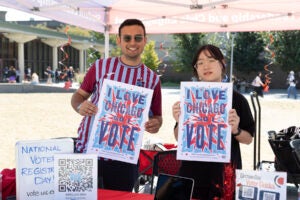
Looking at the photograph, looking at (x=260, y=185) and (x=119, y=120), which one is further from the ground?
(x=119, y=120)

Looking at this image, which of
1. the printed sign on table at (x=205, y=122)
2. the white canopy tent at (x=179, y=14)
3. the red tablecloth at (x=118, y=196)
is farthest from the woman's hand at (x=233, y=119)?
the white canopy tent at (x=179, y=14)

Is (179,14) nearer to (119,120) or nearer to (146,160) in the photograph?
(146,160)

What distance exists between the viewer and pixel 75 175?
1741 mm

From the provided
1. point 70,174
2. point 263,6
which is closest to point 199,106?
point 70,174

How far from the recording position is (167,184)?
5.60ft

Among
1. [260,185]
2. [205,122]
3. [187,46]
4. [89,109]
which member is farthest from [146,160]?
[187,46]

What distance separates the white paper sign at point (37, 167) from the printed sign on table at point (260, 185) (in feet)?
2.79

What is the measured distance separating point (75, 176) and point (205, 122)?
2.59ft

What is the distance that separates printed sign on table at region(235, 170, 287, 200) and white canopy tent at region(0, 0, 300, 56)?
11.3 feet

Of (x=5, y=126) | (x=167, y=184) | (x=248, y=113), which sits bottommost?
(x=5, y=126)

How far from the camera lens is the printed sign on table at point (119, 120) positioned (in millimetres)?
2270

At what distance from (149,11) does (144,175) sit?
2.66 metres

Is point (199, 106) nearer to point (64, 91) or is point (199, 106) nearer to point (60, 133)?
point (60, 133)

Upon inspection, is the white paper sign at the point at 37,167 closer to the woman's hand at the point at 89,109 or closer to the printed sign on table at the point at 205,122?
the woman's hand at the point at 89,109
